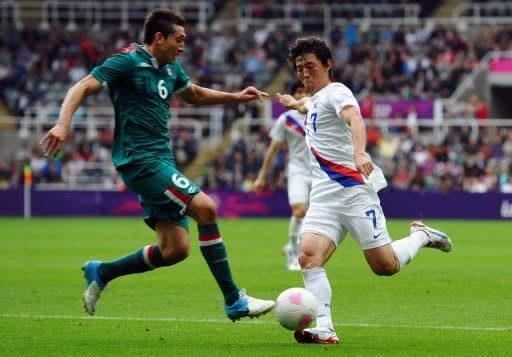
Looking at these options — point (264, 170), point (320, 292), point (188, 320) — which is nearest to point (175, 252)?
point (188, 320)

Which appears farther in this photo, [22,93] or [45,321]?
[22,93]

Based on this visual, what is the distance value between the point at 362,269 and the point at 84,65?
2772cm

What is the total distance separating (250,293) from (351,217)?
170 inches

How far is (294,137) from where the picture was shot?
1722 centimetres

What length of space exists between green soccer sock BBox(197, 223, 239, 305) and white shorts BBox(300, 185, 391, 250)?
79 centimetres

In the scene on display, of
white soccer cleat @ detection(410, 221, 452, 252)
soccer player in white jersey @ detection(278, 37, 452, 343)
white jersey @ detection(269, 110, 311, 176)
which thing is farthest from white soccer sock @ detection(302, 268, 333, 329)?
white jersey @ detection(269, 110, 311, 176)

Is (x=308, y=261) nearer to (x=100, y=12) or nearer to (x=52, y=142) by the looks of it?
(x=52, y=142)

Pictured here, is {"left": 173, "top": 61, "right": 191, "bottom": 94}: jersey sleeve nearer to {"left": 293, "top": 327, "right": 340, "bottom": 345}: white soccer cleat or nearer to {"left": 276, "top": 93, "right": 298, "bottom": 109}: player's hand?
{"left": 276, "top": 93, "right": 298, "bottom": 109}: player's hand

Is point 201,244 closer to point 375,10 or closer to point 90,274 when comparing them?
point 90,274

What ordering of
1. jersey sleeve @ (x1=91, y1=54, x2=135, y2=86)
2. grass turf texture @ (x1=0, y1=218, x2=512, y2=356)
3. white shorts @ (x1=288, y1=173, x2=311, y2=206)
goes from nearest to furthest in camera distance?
grass turf texture @ (x1=0, y1=218, x2=512, y2=356)
jersey sleeve @ (x1=91, y1=54, x2=135, y2=86)
white shorts @ (x1=288, y1=173, x2=311, y2=206)

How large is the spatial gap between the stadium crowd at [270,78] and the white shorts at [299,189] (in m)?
18.6

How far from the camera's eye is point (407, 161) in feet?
118

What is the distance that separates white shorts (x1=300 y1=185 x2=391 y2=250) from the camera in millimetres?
9727

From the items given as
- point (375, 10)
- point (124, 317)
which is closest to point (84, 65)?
point (375, 10)
